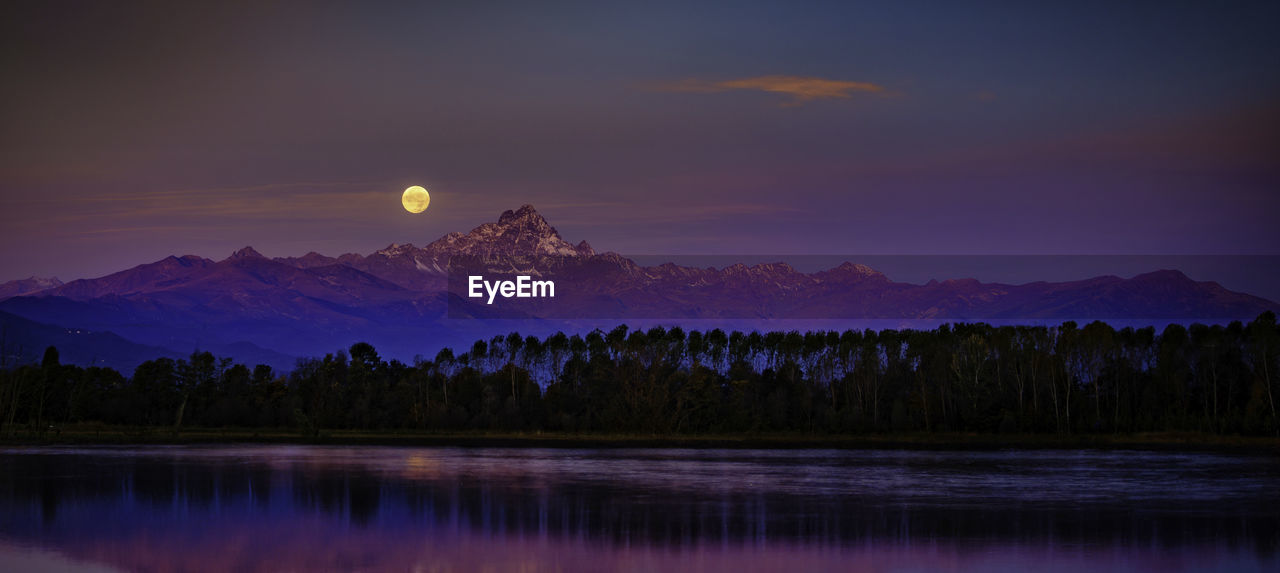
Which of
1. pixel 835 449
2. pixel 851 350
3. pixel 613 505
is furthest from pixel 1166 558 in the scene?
pixel 851 350

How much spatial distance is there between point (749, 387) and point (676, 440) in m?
15.8

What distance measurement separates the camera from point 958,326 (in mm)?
106000

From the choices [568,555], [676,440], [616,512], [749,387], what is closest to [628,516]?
[616,512]

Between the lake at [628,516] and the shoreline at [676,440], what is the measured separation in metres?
21.1

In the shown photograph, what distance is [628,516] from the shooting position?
109 ft

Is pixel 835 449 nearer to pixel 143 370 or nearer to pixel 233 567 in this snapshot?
pixel 233 567

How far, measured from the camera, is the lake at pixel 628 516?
1032 inches

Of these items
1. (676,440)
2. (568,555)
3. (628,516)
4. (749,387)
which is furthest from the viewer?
(749,387)

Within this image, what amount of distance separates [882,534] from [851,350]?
73.7m

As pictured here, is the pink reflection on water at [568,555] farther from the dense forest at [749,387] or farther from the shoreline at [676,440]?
the dense forest at [749,387]

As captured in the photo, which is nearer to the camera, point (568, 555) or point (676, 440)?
point (568, 555)

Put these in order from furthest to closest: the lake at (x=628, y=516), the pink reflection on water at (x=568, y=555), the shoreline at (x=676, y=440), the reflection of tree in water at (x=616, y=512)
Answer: the shoreline at (x=676, y=440) < the reflection of tree in water at (x=616, y=512) < the lake at (x=628, y=516) < the pink reflection on water at (x=568, y=555)

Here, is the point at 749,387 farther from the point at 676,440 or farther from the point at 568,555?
the point at 568,555

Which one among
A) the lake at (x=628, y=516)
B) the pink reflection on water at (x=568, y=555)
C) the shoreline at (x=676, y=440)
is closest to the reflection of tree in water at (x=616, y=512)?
the lake at (x=628, y=516)
